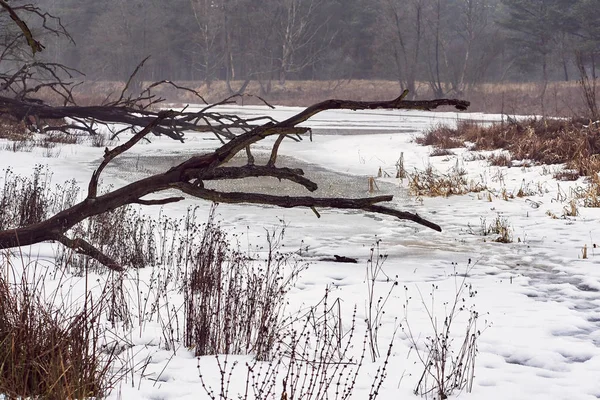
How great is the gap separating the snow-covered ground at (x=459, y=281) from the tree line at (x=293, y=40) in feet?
123

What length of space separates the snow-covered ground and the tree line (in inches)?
1471

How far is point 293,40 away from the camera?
2298 inches

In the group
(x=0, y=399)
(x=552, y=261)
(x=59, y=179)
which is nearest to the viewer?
(x=0, y=399)

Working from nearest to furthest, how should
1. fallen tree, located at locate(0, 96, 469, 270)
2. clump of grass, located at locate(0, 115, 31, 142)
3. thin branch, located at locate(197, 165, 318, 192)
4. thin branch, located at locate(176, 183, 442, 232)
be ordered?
fallen tree, located at locate(0, 96, 469, 270) < thin branch, located at locate(197, 165, 318, 192) < thin branch, located at locate(176, 183, 442, 232) < clump of grass, located at locate(0, 115, 31, 142)

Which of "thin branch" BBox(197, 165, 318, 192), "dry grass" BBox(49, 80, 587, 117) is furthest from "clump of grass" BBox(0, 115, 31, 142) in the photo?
"thin branch" BBox(197, 165, 318, 192)

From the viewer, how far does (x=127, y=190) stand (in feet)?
16.5

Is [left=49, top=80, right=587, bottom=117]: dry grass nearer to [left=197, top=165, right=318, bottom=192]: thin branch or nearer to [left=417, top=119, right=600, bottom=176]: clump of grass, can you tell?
[left=417, top=119, right=600, bottom=176]: clump of grass

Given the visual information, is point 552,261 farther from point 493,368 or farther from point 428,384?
point 428,384

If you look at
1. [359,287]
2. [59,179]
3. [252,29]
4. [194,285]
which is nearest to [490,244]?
[359,287]

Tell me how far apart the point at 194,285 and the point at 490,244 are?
4.63m

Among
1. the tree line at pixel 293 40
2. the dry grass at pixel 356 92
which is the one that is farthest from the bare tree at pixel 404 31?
the dry grass at pixel 356 92

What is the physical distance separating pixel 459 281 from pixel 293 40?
53.9m

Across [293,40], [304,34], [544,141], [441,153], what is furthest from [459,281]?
[304,34]

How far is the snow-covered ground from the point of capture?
13.1ft
